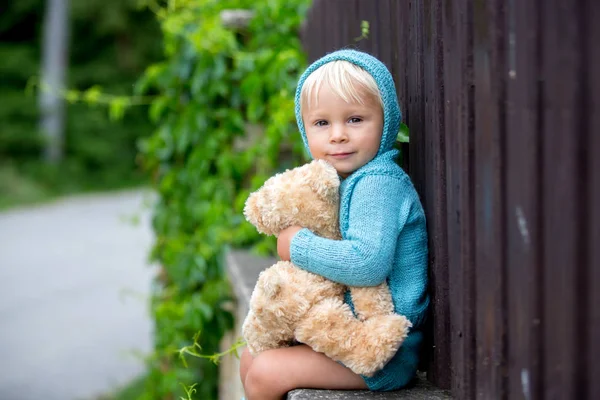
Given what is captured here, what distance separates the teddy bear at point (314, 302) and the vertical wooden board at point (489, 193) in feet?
1.04

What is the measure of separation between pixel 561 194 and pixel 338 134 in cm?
86

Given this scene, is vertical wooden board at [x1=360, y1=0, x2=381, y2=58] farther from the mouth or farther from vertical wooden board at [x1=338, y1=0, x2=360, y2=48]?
the mouth

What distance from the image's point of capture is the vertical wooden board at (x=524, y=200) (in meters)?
1.35

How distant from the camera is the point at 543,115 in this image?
52.2 inches

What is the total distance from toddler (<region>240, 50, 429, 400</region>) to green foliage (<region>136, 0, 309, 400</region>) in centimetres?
156

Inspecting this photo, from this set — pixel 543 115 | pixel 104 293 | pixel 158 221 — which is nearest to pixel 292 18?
pixel 158 221

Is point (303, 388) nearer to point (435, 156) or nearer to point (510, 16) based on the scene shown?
point (435, 156)

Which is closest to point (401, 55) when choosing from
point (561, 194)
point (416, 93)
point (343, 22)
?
point (416, 93)

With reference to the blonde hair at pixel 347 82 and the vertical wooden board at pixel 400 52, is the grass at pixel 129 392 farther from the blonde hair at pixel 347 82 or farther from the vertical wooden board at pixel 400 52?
the blonde hair at pixel 347 82

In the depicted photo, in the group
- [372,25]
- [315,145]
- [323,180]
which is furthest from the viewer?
[372,25]

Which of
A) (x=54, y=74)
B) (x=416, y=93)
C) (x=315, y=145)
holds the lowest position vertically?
(x=315, y=145)

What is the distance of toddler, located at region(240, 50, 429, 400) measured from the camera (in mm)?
1938

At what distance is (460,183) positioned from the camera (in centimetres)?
175

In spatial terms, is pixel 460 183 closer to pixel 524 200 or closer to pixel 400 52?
pixel 524 200
